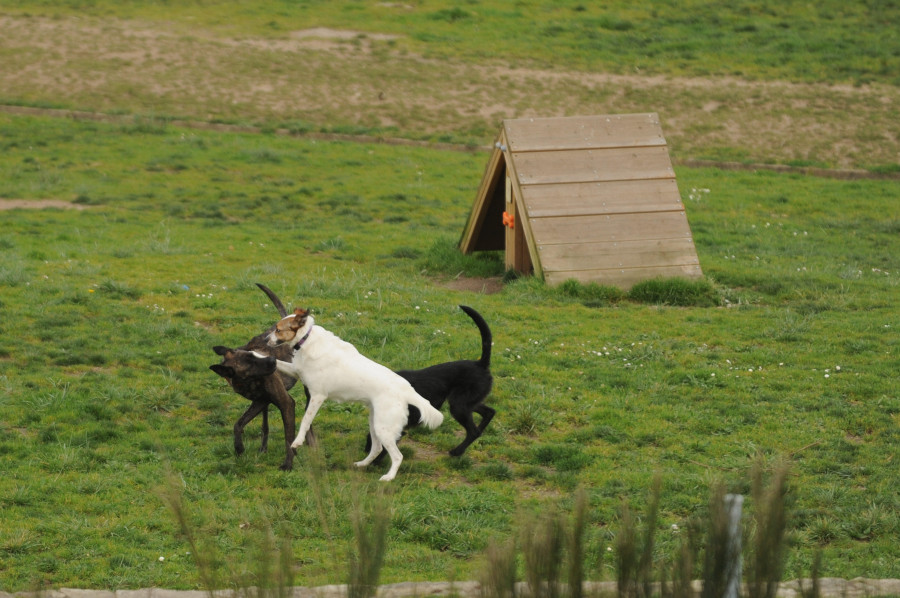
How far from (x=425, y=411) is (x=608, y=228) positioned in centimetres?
549

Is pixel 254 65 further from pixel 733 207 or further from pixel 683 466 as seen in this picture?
pixel 683 466

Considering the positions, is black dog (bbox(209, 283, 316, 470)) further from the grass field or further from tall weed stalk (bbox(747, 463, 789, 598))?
tall weed stalk (bbox(747, 463, 789, 598))

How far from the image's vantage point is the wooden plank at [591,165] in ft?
38.5

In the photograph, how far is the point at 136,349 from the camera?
9.03 meters

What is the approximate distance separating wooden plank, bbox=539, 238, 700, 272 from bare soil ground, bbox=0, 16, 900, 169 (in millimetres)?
9269

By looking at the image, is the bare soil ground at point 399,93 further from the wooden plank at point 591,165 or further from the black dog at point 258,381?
the black dog at point 258,381

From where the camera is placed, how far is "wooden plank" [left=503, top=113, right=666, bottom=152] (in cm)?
1199

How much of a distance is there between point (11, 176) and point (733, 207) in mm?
11991

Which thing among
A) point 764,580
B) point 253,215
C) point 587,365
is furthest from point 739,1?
point 764,580

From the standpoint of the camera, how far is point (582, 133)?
479 inches

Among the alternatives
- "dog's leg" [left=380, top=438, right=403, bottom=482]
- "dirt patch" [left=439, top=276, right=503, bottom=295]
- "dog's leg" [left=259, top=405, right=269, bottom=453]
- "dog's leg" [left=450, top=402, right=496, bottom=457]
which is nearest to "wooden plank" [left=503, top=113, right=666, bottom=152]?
"dirt patch" [left=439, top=276, right=503, bottom=295]

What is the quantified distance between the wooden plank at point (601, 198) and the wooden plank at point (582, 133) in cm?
56

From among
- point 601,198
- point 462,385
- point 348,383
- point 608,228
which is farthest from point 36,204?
point 462,385

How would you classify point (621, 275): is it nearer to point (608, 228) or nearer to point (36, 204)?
point (608, 228)
